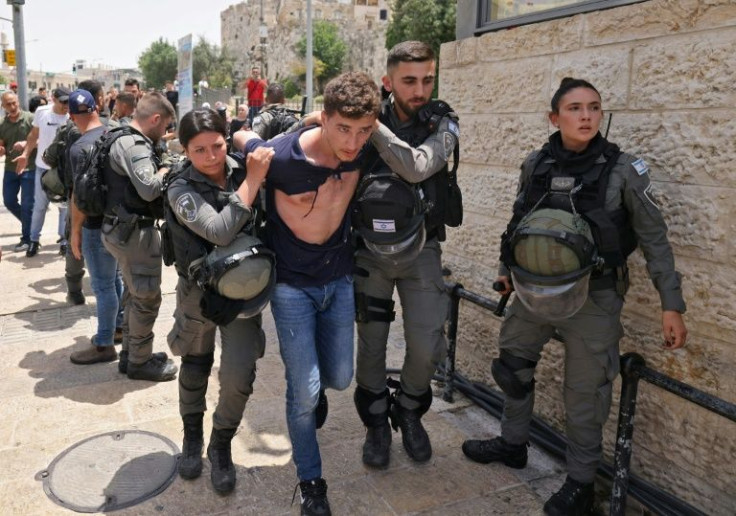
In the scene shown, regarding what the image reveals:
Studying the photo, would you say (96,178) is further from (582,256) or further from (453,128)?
(582,256)

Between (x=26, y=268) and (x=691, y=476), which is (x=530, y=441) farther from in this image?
(x=26, y=268)

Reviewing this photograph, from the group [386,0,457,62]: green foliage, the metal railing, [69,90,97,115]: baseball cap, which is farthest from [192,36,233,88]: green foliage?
the metal railing

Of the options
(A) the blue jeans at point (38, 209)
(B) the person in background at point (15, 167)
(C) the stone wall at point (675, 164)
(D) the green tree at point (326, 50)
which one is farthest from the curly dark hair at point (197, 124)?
(D) the green tree at point (326, 50)

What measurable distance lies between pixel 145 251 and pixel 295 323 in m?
1.73

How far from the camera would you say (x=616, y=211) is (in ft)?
Result: 8.34

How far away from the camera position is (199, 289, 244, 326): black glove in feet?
→ 8.18

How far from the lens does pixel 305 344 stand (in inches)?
102

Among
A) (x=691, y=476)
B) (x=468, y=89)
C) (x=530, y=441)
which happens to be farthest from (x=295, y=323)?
(x=468, y=89)

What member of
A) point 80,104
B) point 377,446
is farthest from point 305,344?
point 80,104

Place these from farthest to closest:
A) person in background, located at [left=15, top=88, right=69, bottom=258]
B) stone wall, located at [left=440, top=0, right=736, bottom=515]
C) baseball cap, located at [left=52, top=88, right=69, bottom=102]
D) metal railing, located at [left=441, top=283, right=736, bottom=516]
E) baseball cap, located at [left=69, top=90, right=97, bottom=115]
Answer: person in background, located at [left=15, top=88, right=69, bottom=258] → baseball cap, located at [left=52, top=88, right=69, bottom=102] → baseball cap, located at [left=69, top=90, right=97, bottom=115] → stone wall, located at [left=440, top=0, right=736, bottom=515] → metal railing, located at [left=441, top=283, right=736, bottom=516]

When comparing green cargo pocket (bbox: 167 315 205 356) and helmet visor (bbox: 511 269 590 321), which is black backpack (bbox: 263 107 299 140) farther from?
helmet visor (bbox: 511 269 590 321)

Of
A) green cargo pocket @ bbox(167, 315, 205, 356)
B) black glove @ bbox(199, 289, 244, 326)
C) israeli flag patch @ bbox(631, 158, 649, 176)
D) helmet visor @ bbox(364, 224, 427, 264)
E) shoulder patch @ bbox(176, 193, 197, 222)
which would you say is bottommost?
green cargo pocket @ bbox(167, 315, 205, 356)

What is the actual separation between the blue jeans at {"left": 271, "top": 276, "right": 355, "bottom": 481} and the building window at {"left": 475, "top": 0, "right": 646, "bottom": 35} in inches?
76.3

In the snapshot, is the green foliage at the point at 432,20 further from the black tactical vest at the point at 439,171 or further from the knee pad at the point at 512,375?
the knee pad at the point at 512,375
